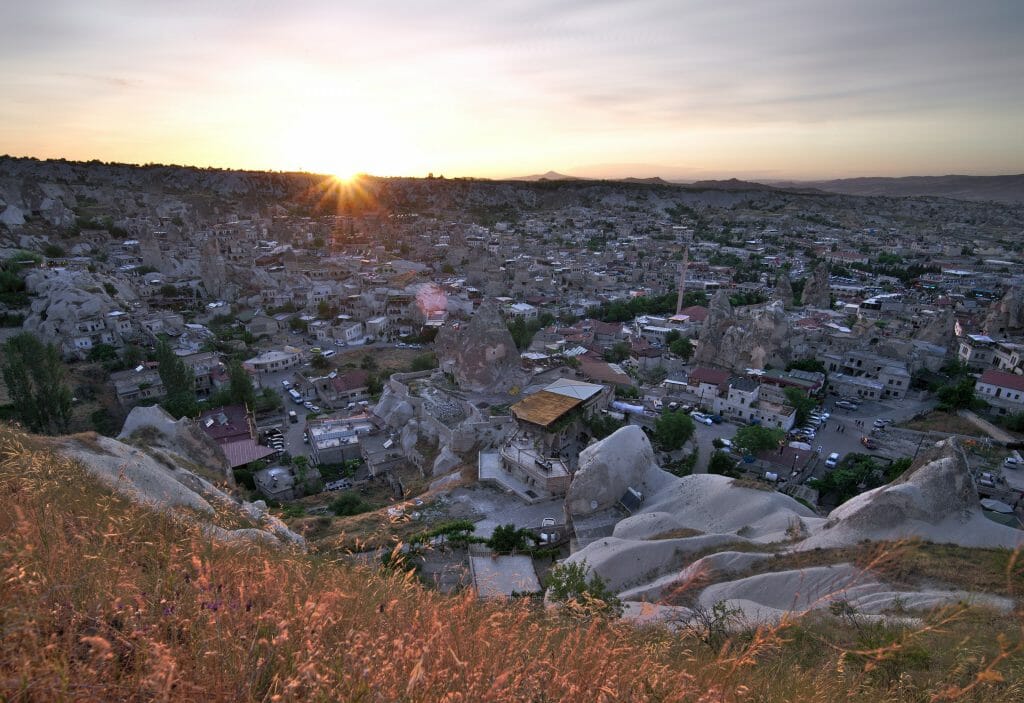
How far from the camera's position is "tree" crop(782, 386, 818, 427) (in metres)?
27.4

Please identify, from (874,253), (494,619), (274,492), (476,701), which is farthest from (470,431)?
(874,253)

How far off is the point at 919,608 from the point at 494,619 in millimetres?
7811

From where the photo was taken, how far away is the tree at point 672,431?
22.7 metres

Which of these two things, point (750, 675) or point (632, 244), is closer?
point (750, 675)

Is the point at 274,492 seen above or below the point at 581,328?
below

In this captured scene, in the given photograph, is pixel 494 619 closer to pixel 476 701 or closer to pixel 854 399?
pixel 476 701

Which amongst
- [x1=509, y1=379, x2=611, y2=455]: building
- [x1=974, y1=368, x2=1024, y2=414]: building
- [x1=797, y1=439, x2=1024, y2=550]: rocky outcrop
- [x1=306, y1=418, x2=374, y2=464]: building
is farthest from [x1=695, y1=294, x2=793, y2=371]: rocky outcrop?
[x1=306, y1=418, x2=374, y2=464]: building

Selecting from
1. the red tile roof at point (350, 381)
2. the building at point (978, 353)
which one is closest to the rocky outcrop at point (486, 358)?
the red tile roof at point (350, 381)

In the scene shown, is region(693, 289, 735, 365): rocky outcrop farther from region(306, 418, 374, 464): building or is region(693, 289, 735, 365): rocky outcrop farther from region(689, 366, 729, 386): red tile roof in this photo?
region(306, 418, 374, 464): building

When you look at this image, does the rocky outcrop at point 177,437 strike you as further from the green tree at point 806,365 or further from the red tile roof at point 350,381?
the green tree at point 806,365

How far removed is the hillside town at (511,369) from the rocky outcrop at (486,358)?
0.33 feet

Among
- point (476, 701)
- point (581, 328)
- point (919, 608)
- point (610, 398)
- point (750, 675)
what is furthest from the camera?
point (581, 328)

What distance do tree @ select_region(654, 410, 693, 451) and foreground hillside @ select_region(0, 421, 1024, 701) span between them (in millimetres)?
18242

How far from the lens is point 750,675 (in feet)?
12.5
